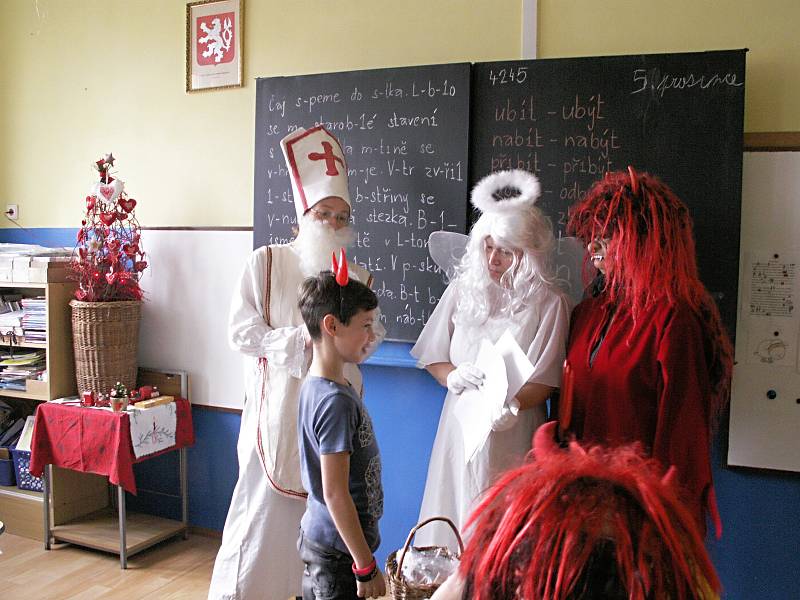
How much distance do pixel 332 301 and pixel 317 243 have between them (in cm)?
78

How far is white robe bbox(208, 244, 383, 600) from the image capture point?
93.8 inches

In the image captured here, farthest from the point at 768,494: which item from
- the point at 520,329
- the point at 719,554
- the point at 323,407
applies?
the point at 323,407

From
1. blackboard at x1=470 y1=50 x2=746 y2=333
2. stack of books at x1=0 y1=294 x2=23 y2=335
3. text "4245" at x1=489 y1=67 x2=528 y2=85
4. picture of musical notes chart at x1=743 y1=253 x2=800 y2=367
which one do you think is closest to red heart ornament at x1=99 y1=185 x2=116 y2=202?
stack of books at x1=0 y1=294 x2=23 y2=335

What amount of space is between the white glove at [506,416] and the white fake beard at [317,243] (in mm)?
810

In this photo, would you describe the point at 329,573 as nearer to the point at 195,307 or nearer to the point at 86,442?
the point at 86,442

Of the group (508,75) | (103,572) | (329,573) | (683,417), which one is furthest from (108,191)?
(683,417)

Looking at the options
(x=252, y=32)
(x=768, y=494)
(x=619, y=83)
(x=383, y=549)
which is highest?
(x=252, y=32)

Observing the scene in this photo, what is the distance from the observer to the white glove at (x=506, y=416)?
1.92m

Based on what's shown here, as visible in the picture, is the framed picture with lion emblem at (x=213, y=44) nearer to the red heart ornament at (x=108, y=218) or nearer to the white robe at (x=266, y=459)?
the red heart ornament at (x=108, y=218)

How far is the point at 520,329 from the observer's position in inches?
83.6

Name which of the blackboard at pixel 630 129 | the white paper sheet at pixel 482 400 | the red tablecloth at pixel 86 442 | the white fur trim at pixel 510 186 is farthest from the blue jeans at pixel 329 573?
the red tablecloth at pixel 86 442

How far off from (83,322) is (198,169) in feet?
2.90

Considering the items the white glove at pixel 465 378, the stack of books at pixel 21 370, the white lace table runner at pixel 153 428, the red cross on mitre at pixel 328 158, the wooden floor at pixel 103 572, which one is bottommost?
the wooden floor at pixel 103 572

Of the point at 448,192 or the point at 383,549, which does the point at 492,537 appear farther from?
the point at 383,549
